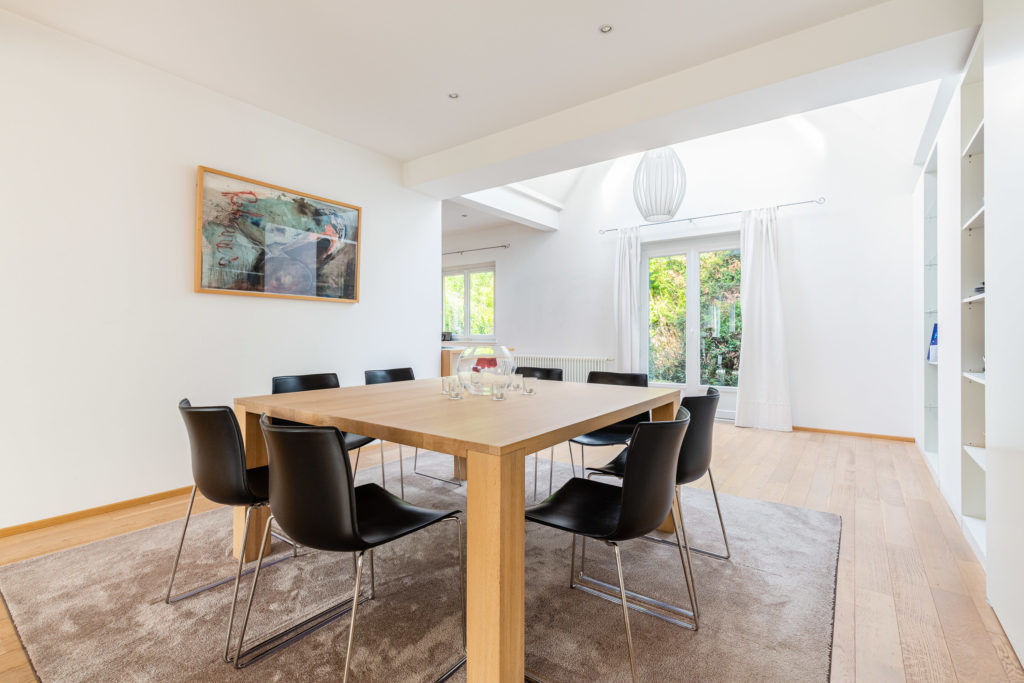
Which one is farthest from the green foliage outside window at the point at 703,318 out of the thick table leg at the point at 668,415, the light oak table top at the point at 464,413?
the light oak table top at the point at 464,413

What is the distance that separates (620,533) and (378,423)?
79 centimetres

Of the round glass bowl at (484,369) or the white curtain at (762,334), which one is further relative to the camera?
the white curtain at (762,334)

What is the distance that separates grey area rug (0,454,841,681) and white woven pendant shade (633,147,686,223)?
2697 mm

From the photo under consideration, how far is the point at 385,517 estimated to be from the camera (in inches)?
57.9

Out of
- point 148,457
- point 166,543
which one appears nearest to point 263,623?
point 166,543

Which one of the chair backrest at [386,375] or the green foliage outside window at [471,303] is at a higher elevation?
the green foliage outside window at [471,303]

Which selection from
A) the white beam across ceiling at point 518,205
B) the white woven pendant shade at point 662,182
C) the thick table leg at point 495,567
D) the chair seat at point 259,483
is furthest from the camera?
the white beam across ceiling at point 518,205

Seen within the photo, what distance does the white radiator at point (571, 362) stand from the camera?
6226 mm

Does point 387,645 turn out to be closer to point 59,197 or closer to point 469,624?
point 469,624

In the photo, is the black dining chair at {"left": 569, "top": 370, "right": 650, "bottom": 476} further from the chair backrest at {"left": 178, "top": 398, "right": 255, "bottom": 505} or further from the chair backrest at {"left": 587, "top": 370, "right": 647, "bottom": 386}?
the chair backrest at {"left": 178, "top": 398, "right": 255, "bottom": 505}

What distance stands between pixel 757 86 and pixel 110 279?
3.89 m

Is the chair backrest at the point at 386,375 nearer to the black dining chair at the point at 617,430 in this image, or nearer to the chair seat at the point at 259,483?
the chair seat at the point at 259,483

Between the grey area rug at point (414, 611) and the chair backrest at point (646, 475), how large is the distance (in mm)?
452

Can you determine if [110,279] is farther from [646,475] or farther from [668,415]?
[668,415]
